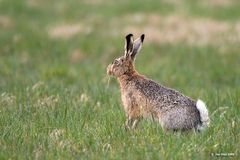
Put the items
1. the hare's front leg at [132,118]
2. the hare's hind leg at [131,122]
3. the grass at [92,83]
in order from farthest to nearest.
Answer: the hare's front leg at [132,118] < the hare's hind leg at [131,122] < the grass at [92,83]

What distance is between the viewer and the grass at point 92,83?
24.1 feet

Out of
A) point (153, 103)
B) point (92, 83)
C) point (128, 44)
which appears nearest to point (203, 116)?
point (153, 103)

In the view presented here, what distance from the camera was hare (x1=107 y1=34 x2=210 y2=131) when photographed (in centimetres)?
791

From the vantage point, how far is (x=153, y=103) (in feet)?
27.5

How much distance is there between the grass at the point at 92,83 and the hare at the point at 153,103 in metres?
0.18

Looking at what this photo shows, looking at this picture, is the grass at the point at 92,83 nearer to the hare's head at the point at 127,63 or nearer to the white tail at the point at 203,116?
the white tail at the point at 203,116

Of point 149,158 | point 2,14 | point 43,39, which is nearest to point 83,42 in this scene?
point 43,39

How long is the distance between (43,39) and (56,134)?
962 cm

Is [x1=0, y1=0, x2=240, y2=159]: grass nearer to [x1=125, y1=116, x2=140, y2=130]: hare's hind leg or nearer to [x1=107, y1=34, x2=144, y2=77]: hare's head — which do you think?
[x1=125, y1=116, x2=140, y2=130]: hare's hind leg

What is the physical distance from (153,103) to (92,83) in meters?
3.94

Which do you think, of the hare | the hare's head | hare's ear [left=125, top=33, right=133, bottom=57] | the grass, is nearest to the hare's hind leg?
the hare

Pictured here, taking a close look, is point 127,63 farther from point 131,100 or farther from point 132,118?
point 132,118

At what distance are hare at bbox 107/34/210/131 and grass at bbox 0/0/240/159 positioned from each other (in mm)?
182

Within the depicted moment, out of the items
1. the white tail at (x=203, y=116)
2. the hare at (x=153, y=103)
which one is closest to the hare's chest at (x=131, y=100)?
the hare at (x=153, y=103)
